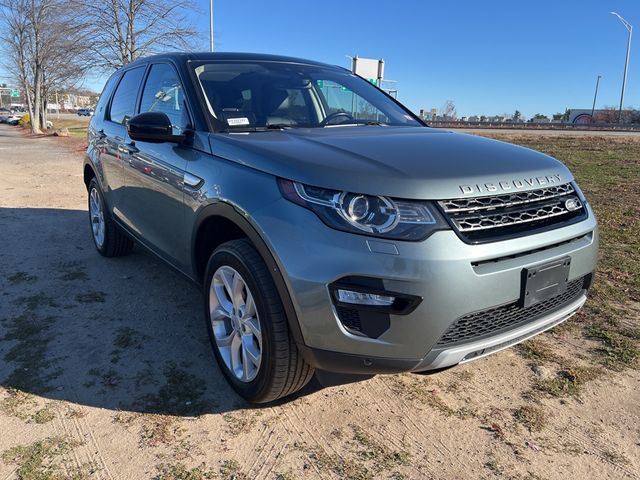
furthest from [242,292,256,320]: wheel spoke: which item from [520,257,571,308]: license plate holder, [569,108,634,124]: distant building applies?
[569,108,634,124]: distant building

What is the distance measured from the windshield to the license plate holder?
1.65 metres

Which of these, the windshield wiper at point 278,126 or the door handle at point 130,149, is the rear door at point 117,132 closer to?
the door handle at point 130,149

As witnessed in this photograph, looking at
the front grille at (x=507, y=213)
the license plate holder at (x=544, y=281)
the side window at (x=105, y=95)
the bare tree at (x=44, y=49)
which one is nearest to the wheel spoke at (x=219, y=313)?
the front grille at (x=507, y=213)

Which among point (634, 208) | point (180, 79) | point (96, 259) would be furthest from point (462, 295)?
point (634, 208)

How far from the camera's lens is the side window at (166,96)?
10.5 ft

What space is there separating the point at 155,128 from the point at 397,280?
5.79 ft

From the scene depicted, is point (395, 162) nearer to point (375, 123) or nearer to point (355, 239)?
point (355, 239)

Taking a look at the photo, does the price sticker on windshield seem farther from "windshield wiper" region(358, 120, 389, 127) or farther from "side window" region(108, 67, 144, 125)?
"side window" region(108, 67, 144, 125)

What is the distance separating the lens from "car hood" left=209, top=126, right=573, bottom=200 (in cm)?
215

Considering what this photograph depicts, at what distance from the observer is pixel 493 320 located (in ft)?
7.43

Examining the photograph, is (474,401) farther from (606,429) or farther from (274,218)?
(274,218)

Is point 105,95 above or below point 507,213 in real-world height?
above

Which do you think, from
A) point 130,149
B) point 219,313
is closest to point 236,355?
point 219,313

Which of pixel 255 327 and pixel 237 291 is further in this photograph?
pixel 237 291
